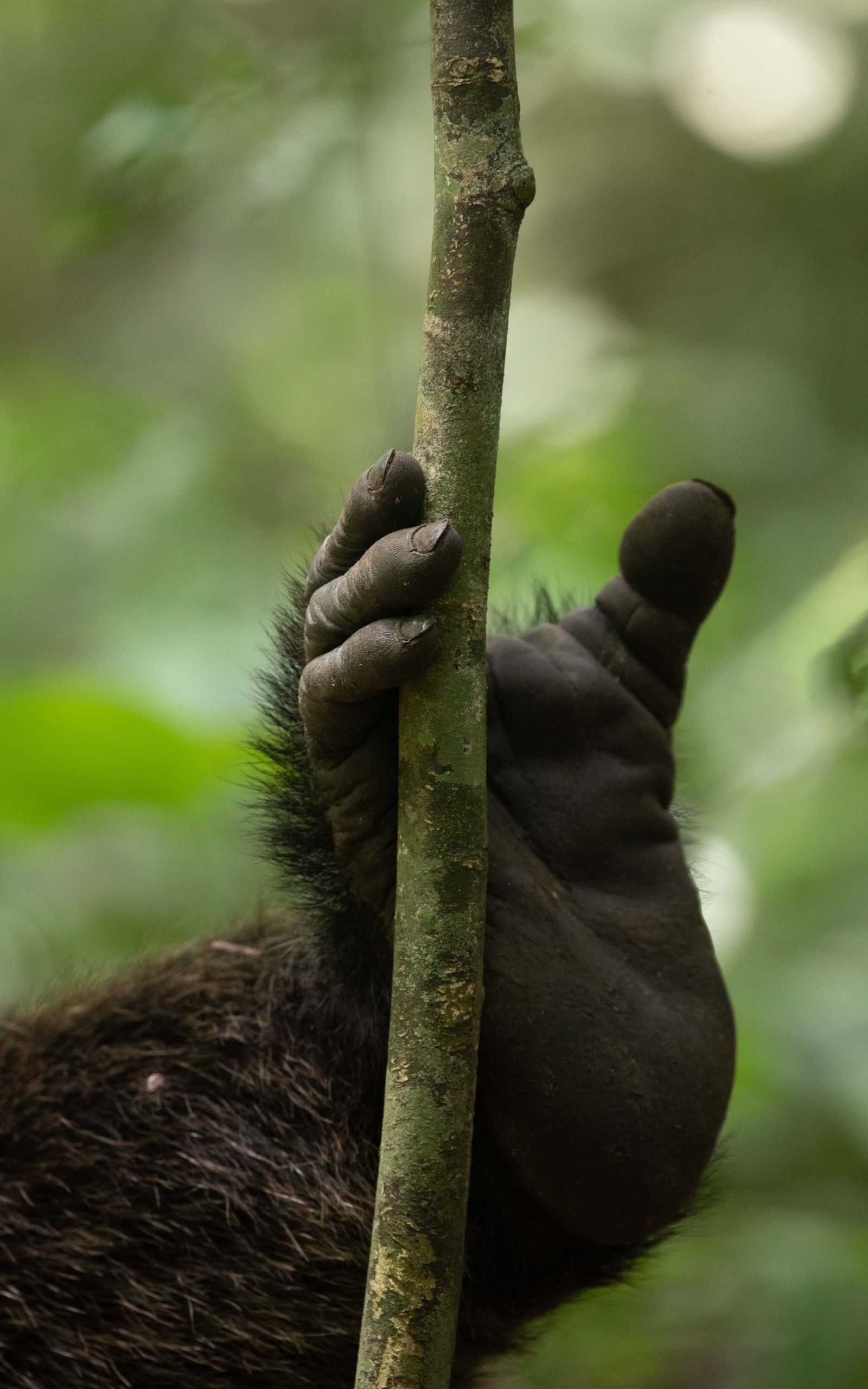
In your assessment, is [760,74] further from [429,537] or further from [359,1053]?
[429,537]

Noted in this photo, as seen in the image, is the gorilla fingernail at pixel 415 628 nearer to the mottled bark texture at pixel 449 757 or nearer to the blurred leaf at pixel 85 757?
the mottled bark texture at pixel 449 757

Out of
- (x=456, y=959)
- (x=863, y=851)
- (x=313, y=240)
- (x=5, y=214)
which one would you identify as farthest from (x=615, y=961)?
(x=5, y=214)

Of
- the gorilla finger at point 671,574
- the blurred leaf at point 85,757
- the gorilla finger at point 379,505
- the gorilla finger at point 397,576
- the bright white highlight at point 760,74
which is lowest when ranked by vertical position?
the gorilla finger at point 397,576

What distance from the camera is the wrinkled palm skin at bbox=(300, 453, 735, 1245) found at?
3.40ft

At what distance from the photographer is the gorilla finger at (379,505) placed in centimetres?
91

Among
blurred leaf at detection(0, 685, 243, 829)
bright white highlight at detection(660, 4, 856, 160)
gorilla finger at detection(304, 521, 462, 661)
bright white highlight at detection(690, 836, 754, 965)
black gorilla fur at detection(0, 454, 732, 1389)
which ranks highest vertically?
bright white highlight at detection(660, 4, 856, 160)

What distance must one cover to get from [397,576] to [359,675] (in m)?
0.08

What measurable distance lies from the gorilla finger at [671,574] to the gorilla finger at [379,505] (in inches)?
11.6

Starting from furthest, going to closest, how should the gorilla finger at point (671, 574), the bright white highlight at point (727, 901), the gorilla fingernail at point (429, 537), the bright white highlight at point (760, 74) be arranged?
the bright white highlight at point (760, 74) < the bright white highlight at point (727, 901) < the gorilla finger at point (671, 574) < the gorilla fingernail at point (429, 537)

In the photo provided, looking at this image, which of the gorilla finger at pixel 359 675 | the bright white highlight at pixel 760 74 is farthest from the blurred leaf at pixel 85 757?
the bright white highlight at pixel 760 74

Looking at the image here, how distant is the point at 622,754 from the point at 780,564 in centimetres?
248

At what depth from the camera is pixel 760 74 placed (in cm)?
462

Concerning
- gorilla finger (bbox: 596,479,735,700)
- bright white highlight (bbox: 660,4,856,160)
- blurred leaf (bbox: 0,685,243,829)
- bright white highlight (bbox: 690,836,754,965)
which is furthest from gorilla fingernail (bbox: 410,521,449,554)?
bright white highlight (bbox: 660,4,856,160)

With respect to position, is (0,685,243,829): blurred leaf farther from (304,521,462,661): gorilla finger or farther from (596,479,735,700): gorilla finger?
(304,521,462,661): gorilla finger
